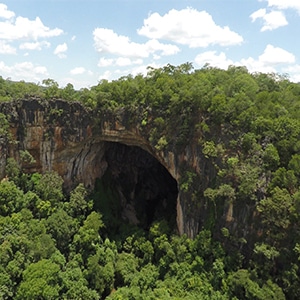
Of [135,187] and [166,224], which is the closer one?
[166,224]

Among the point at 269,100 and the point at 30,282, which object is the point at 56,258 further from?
the point at 269,100

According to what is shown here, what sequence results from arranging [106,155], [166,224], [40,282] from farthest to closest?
[106,155]
[166,224]
[40,282]

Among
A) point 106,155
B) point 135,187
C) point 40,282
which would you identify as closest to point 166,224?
point 135,187

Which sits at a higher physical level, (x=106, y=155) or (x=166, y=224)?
(x=106, y=155)

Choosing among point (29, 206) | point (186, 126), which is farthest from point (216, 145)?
point (29, 206)

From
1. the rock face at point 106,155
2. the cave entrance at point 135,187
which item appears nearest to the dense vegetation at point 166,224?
the rock face at point 106,155

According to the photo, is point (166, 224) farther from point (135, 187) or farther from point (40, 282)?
point (40, 282)
